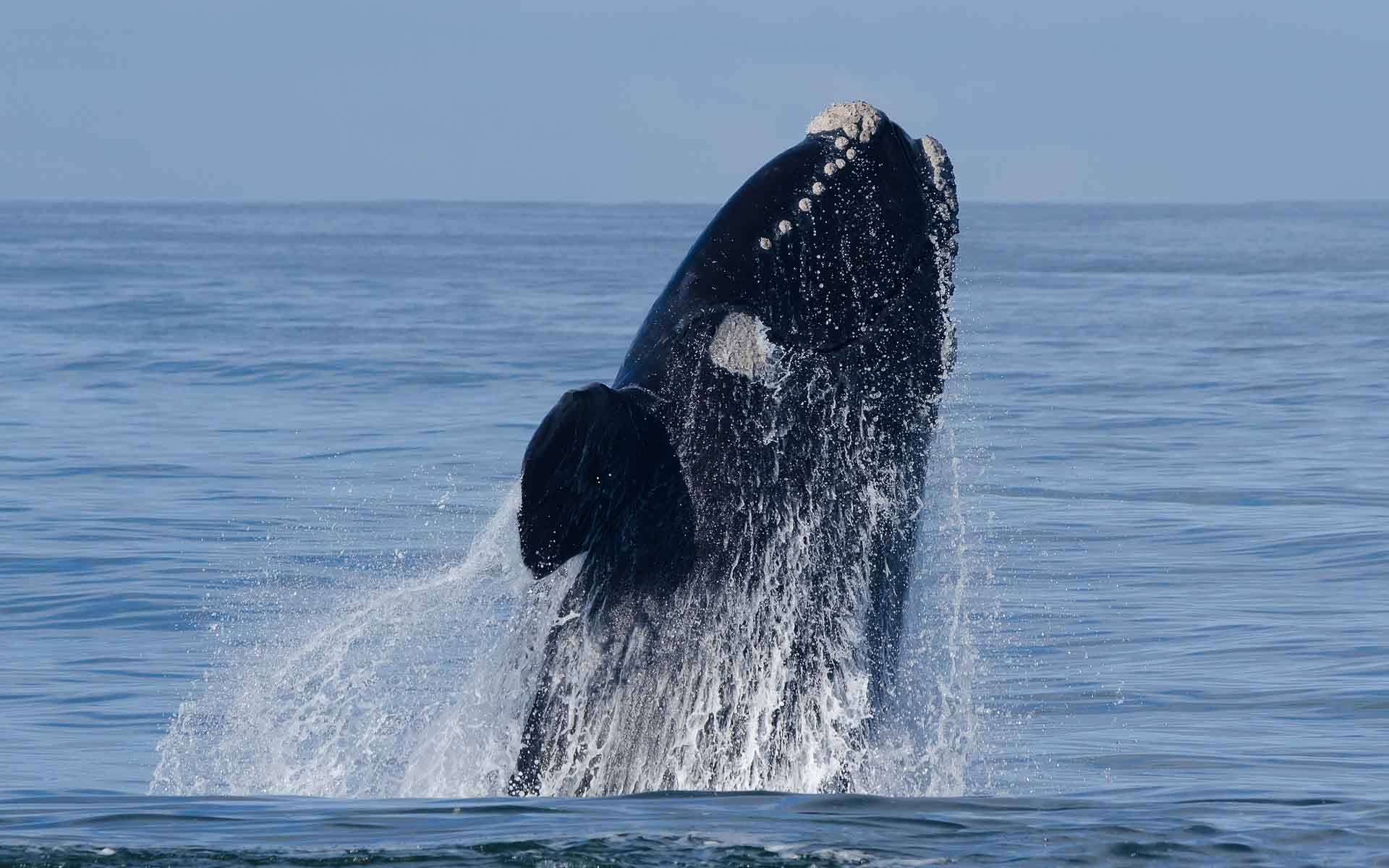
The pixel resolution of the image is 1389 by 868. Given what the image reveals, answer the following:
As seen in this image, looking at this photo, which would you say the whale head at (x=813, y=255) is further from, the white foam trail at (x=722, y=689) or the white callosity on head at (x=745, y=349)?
the white foam trail at (x=722, y=689)

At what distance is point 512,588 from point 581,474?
3.26 ft

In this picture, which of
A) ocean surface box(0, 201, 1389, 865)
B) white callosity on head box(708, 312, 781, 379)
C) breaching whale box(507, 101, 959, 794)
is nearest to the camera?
ocean surface box(0, 201, 1389, 865)

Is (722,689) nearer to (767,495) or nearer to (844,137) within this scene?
(767,495)

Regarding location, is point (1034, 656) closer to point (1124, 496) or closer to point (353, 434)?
point (1124, 496)

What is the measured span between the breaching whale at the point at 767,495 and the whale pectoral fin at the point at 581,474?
3 centimetres

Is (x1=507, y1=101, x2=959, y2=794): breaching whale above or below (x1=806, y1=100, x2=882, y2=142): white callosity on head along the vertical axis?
below

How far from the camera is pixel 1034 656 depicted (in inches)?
565

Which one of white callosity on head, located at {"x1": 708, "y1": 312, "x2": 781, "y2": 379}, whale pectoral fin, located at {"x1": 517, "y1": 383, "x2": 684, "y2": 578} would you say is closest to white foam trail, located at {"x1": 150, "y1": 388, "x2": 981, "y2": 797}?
whale pectoral fin, located at {"x1": 517, "y1": 383, "x2": 684, "y2": 578}

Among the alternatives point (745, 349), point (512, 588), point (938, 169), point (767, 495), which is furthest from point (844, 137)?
point (512, 588)

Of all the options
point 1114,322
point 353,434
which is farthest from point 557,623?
point 1114,322

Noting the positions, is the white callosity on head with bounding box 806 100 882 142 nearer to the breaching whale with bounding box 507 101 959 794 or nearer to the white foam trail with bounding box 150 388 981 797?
the breaching whale with bounding box 507 101 959 794

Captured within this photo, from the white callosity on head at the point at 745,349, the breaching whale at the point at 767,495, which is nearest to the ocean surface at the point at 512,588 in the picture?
the breaching whale at the point at 767,495

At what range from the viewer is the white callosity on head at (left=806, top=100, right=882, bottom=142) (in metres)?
8.37

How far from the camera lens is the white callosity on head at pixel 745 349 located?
815 cm
